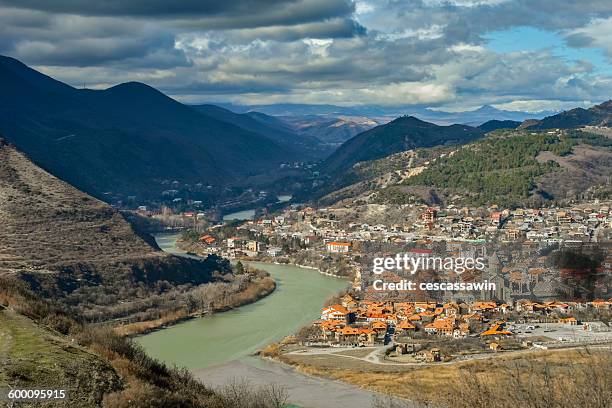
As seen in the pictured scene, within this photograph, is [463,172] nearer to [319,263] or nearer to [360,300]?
[319,263]

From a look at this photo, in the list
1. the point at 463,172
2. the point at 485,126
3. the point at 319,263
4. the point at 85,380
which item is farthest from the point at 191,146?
the point at 85,380

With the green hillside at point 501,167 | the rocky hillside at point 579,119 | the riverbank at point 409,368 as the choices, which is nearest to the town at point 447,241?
the green hillside at point 501,167

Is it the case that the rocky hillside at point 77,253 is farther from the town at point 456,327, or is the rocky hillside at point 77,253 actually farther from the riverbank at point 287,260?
the town at point 456,327

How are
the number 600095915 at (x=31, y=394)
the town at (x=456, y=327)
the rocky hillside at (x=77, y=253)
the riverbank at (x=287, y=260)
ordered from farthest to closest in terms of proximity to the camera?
the riverbank at (x=287, y=260) → the rocky hillside at (x=77, y=253) → the town at (x=456, y=327) → the number 600095915 at (x=31, y=394)

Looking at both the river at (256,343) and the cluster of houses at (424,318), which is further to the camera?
the cluster of houses at (424,318)

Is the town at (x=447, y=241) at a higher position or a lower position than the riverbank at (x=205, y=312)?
higher

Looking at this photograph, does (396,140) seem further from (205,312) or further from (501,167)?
(205,312)

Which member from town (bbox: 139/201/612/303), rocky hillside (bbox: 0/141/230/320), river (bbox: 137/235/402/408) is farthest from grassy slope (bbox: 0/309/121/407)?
town (bbox: 139/201/612/303)

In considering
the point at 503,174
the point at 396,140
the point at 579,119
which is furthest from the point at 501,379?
the point at 396,140
